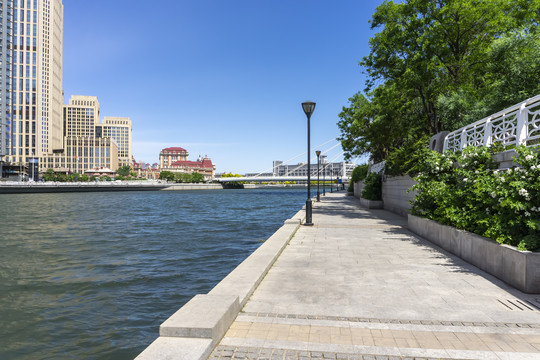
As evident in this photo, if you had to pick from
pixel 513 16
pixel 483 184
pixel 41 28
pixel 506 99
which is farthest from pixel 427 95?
pixel 41 28

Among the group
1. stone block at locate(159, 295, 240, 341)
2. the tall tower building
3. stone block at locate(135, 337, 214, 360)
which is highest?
the tall tower building

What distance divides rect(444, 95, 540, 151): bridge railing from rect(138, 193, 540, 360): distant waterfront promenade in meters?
3.09

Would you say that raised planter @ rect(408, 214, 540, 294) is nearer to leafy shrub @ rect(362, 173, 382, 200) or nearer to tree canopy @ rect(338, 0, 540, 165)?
tree canopy @ rect(338, 0, 540, 165)

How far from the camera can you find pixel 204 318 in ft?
14.2

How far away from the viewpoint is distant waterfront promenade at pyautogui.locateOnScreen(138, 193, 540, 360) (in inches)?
160

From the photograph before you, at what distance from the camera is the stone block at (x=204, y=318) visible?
407cm

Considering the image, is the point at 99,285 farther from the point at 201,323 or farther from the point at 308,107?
the point at 308,107

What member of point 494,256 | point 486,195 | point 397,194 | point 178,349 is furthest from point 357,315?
point 397,194

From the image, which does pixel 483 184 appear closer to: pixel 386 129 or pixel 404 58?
pixel 404 58

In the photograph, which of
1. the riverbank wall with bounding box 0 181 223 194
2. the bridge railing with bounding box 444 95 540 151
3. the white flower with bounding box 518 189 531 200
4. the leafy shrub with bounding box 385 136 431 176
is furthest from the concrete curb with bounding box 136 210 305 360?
the riverbank wall with bounding box 0 181 223 194

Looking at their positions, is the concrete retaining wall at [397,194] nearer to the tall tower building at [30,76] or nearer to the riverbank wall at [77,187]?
the riverbank wall at [77,187]

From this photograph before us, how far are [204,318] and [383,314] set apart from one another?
2492 mm

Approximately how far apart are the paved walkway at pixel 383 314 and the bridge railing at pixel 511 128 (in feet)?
10.2

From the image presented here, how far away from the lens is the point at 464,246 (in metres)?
8.66
